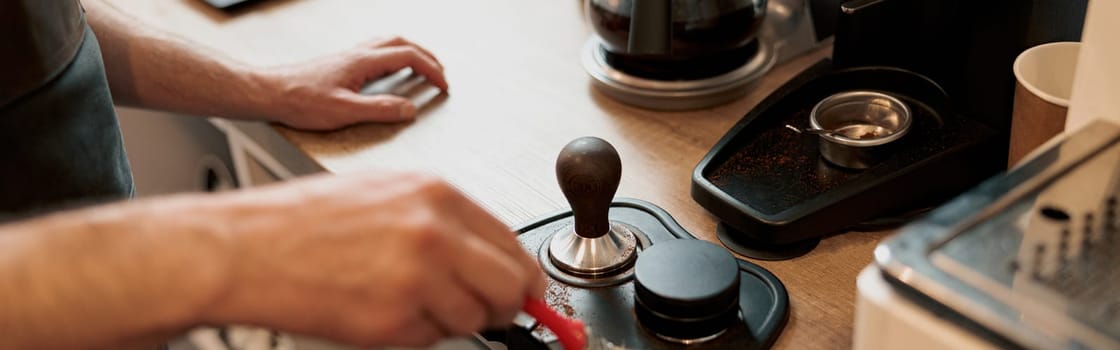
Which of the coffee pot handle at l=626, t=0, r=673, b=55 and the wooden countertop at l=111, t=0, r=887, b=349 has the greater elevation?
the coffee pot handle at l=626, t=0, r=673, b=55

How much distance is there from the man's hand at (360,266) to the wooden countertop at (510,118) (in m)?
0.28

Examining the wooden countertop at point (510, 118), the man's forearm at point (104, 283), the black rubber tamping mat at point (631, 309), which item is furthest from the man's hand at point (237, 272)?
the wooden countertop at point (510, 118)

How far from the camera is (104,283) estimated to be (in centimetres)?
53

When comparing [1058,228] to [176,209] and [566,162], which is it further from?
[176,209]

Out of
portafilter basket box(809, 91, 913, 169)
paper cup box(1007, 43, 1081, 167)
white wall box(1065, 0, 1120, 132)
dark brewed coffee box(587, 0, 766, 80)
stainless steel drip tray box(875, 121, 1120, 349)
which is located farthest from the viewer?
dark brewed coffee box(587, 0, 766, 80)

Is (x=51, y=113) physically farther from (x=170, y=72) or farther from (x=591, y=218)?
(x=591, y=218)

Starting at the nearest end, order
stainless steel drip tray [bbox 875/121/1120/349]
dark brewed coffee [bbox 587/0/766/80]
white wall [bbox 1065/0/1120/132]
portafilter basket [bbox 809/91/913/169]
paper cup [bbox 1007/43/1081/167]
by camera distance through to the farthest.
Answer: stainless steel drip tray [bbox 875/121/1120/349], white wall [bbox 1065/0/1120/132], paper cup [bbox 1007/43/1081/167], portafilter basket [bbox 809/91/913/169], dark brewed coffee [bbox 587/0/766/80]

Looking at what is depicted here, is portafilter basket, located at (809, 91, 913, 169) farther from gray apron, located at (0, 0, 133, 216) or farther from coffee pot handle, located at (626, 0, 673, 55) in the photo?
gray apron, located at (0, 0, 133, 216)

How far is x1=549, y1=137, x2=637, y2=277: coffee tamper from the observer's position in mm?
745

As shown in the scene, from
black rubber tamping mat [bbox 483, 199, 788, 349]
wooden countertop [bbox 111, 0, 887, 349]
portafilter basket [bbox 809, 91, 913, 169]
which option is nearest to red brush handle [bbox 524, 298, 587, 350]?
black rubber tamping mat [bbox 483, 199, 788, 349]

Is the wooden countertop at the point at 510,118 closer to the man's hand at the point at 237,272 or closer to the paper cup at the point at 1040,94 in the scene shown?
the paper cup at the point at 1040,94

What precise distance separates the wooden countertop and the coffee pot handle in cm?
9

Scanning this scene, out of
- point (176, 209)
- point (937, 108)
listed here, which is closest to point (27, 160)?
point (176, 209)

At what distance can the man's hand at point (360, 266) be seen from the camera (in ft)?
1.76
